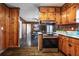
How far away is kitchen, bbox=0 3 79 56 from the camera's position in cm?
357

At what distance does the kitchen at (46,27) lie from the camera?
3568mm

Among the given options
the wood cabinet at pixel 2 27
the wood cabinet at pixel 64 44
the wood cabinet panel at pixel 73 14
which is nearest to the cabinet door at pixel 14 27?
the wood cabinet at pixel 2 27

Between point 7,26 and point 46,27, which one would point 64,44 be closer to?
point 46,27

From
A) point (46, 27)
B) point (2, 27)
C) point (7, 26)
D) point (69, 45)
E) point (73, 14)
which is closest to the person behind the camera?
point (69, 45)

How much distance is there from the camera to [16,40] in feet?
16.0

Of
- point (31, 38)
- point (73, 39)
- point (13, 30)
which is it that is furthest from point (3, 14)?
point (73, 39)

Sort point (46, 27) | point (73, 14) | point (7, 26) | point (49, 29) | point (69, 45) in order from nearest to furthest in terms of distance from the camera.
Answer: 1. point (69, 45)
2. point (73, 14)
3. point (7, 26)
4. point (49, 29)
5. point (46, 27)

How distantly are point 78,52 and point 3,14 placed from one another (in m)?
2.13

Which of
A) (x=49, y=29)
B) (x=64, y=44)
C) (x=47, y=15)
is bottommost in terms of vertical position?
(x=64, y=44)

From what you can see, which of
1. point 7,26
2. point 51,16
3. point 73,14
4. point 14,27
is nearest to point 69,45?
point 73,14

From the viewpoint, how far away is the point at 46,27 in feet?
14.5

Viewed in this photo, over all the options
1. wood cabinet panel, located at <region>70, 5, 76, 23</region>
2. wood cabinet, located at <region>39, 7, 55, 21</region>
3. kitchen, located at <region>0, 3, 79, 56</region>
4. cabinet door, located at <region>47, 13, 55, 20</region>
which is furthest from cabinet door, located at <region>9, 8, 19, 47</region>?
wood cabinet panel, located at <region>70, 5, 76, 23</region>

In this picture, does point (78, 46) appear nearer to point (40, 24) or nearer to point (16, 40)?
point (40, 24)

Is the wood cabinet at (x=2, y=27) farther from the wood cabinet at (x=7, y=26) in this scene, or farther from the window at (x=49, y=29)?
the window at (x=49, y=29)
